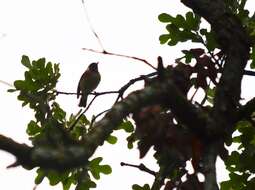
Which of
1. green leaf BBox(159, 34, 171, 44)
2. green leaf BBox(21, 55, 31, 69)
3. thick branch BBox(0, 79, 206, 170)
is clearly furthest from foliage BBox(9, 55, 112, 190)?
thick branch BBox(0, 79, 206, 170)

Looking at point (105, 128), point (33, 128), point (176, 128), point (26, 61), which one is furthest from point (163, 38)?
point (105, 128)

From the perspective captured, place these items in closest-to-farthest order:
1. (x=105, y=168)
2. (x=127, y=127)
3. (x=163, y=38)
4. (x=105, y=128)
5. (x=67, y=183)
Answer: (x=105, y=128)
(x=67, y=183)
(x=127, y=127)
(x=105, y=168)
(x=163, y=38)

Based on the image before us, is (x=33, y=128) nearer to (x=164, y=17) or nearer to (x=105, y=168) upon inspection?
(x=105, y=168)

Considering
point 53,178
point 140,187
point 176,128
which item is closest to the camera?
point 176,128

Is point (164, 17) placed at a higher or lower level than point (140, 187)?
higher

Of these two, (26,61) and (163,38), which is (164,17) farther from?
(26,61)

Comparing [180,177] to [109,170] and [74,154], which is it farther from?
[109,170]

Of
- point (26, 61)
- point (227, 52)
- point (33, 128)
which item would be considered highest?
point (26, 61)

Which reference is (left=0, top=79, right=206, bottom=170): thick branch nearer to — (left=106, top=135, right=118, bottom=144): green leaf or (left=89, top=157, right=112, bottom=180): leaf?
(left=89, top=157, right=112, bottom=180): leaf

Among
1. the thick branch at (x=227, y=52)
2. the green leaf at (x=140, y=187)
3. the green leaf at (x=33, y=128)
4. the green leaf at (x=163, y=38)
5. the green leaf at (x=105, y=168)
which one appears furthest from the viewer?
the green leaf at (x=163, y=38)

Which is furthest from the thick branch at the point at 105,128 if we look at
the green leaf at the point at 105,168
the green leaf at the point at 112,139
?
the green leaf at the point at 112,139

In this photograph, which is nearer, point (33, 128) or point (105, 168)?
point (33, 128)

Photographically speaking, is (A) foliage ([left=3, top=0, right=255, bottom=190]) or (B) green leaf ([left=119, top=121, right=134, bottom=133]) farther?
(B) green leaf ([left=119, top=121, right=134, bottom=133])

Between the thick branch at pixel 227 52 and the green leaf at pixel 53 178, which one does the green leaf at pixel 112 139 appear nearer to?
the green leaf at pixel 53 178
